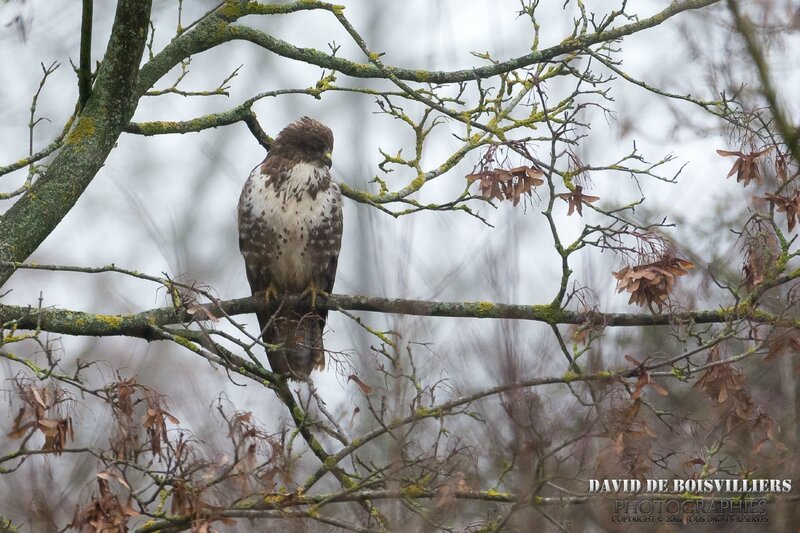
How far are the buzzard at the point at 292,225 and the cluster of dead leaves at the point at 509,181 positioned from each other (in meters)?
2.06

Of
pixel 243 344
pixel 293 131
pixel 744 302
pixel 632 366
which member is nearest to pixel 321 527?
pixel 243 344

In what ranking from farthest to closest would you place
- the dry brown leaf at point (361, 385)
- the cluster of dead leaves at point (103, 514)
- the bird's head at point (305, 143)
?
the bird's head at point (305, 143)
the dry brown leaf at point (361, 385)
the cluster of dead leaves at point (103, 514)

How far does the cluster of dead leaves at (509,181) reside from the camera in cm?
425

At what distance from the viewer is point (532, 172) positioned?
4254 millimetres

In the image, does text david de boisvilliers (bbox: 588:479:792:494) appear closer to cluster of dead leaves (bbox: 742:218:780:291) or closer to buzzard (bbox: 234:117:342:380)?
cluster of dead leaves (bbox: 742:218:780:291)

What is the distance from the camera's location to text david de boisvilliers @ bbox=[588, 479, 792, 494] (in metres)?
3.33

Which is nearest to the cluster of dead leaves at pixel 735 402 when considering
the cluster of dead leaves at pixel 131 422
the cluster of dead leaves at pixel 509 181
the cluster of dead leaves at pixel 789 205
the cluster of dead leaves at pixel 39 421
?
the cluster of dead leaves at pixel 789 205

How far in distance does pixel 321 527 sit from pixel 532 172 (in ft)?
5.18

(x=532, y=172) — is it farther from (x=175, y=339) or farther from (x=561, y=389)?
(x=175, y=339)

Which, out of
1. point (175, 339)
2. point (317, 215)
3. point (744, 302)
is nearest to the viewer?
point (744, 302)

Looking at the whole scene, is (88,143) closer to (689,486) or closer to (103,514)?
(103,514)

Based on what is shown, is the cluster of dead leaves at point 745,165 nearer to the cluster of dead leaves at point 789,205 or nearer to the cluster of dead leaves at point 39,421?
the cluster of dead leaves at point 789,205

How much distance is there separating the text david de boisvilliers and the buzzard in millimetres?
2735

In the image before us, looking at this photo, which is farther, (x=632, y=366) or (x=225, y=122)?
(x=225, y=122)
